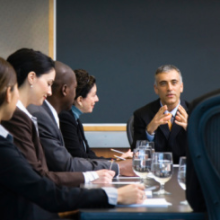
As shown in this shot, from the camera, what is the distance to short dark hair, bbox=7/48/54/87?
2.53 m

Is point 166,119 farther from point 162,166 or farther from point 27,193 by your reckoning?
point 27,193

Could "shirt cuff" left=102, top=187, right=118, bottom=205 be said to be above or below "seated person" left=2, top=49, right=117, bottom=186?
below

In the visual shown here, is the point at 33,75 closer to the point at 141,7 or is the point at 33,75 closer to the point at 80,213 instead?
the point at 80,213

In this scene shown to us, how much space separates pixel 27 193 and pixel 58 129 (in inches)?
41.6

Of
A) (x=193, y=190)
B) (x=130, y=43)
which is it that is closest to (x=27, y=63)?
(x=193, y=190)

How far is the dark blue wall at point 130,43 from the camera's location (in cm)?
574

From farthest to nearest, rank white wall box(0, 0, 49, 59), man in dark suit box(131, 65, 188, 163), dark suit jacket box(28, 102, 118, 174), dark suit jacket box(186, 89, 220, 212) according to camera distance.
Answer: white wall box(0, 0, 49, 59), man in dark suit box(131, 65, 188, 163), dark suit jacket box(28, 102, 118, 174), dark suit jacket box(186, 89, 220, 212)

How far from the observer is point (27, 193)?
1.74m

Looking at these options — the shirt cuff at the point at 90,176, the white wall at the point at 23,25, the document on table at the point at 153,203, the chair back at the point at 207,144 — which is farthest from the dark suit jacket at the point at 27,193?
the white wall at the point at 23,25

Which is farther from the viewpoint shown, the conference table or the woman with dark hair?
the woman with dark hair

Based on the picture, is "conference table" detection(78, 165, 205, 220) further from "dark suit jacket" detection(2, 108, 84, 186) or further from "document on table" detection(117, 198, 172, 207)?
"dark suit jacket" detection(2, 108, 84, 186)

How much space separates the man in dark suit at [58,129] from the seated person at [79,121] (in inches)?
17.3

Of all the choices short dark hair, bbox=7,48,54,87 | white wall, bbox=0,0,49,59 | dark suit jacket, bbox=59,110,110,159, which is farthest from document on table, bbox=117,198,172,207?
white wall, bbox=0,0,49,59

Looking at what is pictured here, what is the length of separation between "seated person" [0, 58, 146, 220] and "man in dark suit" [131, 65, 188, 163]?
6.33 ft
